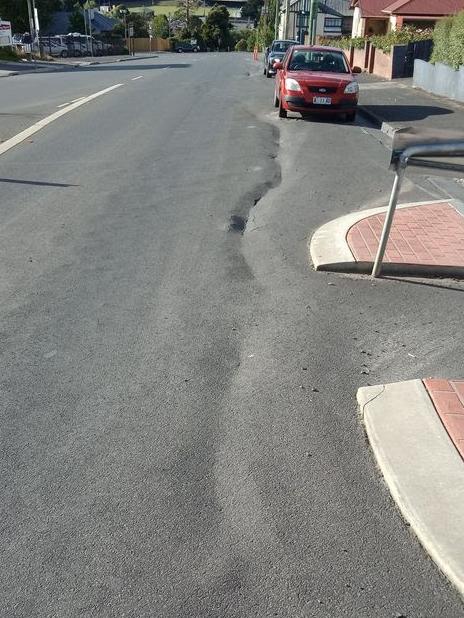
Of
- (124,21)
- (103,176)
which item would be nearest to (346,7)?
(124,21)

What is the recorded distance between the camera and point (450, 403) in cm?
421

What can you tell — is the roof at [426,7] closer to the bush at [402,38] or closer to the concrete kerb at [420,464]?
the bush at [402,38]

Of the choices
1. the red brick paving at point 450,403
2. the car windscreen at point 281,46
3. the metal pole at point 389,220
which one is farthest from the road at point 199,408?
the car windscreen at point 281,46

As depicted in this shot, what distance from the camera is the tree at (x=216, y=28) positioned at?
11338cm

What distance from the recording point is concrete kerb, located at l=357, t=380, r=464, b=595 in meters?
3.16

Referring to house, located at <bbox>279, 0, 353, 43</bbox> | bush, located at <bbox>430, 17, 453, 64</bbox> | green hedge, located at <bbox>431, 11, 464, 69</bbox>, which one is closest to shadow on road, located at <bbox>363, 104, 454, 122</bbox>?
green hedge, located at <bbox>431, 11, 464, 69</bbox>

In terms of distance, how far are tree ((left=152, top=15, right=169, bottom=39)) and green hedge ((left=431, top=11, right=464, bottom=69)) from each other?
98.7m

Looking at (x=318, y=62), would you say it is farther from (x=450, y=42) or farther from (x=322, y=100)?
(x=450, y=42)

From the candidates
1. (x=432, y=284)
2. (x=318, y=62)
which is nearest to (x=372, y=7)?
(x=318, y=62)

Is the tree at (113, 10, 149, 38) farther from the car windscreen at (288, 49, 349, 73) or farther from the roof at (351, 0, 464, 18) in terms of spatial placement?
the car windscreen at (288, 49, 349, 73)

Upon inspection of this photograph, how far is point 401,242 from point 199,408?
360cm

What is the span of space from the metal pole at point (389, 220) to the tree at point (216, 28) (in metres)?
114

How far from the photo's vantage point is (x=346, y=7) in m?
79.9

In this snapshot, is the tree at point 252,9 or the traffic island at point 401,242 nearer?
the traffic island at point 401,242
